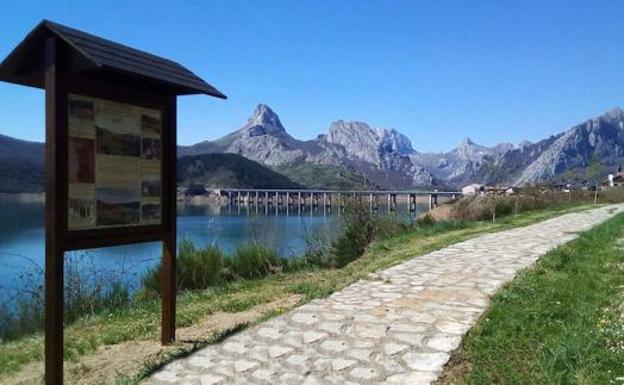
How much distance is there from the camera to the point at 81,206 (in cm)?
352

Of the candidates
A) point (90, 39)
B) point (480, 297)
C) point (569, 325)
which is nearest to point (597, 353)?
point (569, 325)

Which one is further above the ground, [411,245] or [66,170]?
[66,170]

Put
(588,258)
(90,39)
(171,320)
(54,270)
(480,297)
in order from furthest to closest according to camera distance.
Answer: (588,258) < (480,297) < (171,320) < (90,39) < (54,270)

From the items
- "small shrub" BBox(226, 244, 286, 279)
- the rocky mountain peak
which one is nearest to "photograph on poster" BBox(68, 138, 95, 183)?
"small shrub" BBox(226, 244, 286, 279)

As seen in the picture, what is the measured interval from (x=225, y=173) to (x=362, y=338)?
330 ft

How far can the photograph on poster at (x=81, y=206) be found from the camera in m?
3.45

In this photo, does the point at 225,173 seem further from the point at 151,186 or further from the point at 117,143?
the point at 117,143

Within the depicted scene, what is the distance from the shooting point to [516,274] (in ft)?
18.7

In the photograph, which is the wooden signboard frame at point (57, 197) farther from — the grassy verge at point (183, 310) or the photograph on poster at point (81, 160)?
the grassy verge at point (183, 310)

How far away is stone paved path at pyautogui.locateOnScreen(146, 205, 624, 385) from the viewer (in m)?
3.30

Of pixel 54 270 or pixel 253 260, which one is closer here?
pixel 54 270

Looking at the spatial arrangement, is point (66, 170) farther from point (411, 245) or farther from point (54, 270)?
point (411, 245)

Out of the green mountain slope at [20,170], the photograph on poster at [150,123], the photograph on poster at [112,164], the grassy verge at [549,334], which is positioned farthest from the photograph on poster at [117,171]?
the green mountain slope at [20,170]

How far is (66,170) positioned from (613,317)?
378 centimetres
